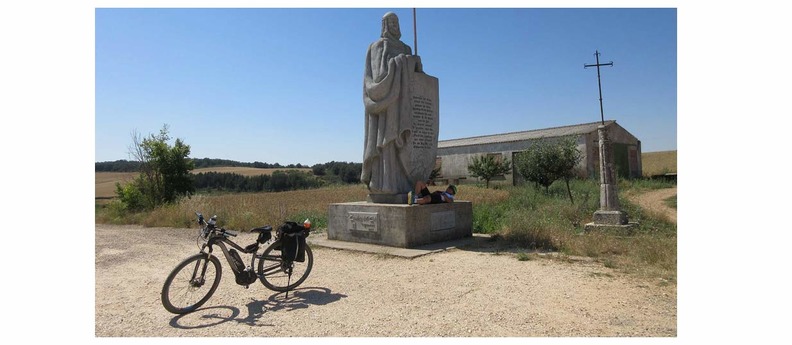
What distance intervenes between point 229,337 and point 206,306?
3.19 feet

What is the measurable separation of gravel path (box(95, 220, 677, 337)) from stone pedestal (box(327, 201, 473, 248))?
0.80 meters

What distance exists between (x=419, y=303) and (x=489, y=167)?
22209 mm

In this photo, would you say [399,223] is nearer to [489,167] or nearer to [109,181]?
[109,181]

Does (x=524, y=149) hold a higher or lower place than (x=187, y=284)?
higher

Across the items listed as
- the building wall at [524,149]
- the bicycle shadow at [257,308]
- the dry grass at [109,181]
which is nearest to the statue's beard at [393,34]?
the bicycle shadow at [257,308]

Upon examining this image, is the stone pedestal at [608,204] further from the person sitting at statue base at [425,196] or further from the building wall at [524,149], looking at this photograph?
the building wall at [524,149]

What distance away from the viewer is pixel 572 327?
3373mm

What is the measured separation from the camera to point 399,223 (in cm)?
684

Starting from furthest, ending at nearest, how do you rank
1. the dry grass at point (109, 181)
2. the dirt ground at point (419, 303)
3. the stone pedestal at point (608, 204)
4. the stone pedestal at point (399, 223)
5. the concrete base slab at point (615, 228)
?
the dry grass at point (109, 181) < the stone pedestal at point (608, 204) < the concrete base slab at point (615, 228) < the stone pedestal at point (399, 223) < the dirt ground at point (419, 303)

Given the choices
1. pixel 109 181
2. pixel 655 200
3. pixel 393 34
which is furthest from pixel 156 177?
pixel 655 200

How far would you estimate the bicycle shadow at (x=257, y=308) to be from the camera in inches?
146

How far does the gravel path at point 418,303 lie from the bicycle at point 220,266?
15 centimetres

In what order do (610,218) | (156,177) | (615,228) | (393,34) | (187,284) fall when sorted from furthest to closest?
1. (156,177)
2. (610,218)
3. (615,228)
4. (393,34)
5. (187,284)

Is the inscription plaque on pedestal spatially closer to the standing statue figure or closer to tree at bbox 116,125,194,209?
the standing statue figure
